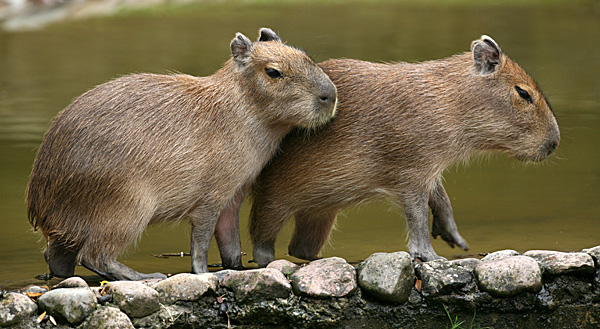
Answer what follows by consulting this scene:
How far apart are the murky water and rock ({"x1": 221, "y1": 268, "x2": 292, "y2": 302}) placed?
2.86 feet

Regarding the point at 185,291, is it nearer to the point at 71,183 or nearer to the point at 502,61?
the point at 71,183

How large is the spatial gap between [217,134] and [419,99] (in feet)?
3.15

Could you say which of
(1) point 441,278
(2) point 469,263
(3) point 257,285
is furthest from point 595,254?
(3) point 257,285

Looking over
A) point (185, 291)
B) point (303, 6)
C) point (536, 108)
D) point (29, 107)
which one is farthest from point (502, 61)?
point (303, 6)

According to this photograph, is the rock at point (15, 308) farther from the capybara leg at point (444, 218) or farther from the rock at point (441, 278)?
the capybara leg at point (444, 218)

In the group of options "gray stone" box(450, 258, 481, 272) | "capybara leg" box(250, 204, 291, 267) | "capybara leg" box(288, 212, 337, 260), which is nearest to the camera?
"gray stone" box(450, 258, 481, 272)

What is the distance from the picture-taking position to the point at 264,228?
4695 mm

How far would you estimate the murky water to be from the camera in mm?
5277

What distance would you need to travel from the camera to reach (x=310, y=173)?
4.55 metres

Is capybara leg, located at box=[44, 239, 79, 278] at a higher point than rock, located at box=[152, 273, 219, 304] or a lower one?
lower

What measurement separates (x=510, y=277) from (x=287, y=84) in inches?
50.0

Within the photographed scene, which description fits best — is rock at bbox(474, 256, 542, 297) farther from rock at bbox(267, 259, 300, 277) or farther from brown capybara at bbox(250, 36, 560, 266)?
rock at bbox(267, 259, 300, 277)

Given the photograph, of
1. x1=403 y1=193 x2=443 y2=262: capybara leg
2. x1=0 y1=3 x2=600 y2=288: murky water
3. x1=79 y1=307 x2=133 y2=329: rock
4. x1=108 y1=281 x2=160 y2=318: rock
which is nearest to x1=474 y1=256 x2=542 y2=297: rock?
x1=403 y1=193 x2=443 y2=262: capybara leg

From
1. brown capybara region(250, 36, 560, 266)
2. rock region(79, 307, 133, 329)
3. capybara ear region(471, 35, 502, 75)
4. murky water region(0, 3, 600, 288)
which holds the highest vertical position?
capybara ear region(471, 35, 502, 75)
